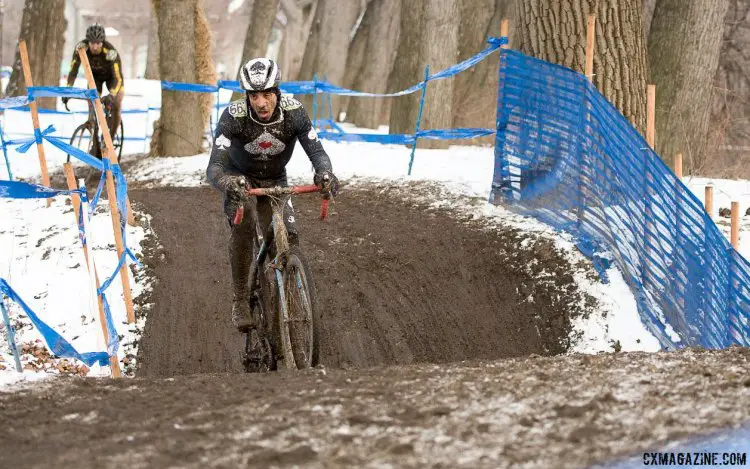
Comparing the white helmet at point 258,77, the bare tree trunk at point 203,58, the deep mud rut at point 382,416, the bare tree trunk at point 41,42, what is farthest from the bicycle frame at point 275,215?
the bare tree trunk at point 41,42

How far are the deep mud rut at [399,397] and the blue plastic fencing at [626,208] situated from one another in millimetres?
613

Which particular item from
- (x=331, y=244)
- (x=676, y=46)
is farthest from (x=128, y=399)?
(x=676, y=46)

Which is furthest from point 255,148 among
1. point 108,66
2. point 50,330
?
point 108,66

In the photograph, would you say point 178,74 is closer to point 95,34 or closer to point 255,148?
point 95,34

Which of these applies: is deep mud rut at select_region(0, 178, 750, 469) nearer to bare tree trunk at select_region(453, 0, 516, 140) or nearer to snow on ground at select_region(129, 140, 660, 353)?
snow on ground at select_region(129, 140, 660, 353)

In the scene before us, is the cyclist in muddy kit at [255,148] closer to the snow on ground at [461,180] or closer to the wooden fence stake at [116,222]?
the wooden fence stake at [116,222]

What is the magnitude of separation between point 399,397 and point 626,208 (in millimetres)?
3967

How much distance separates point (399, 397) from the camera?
4918mm

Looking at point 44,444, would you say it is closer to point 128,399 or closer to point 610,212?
point 128,399

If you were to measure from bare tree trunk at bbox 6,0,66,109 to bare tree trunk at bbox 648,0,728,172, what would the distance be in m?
13.8

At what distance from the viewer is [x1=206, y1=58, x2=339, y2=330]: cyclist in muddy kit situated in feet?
22.3

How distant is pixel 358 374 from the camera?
569 cm

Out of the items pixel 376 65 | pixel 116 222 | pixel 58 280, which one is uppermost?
pixel 376 65

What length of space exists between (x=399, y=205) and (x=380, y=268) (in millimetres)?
2522
